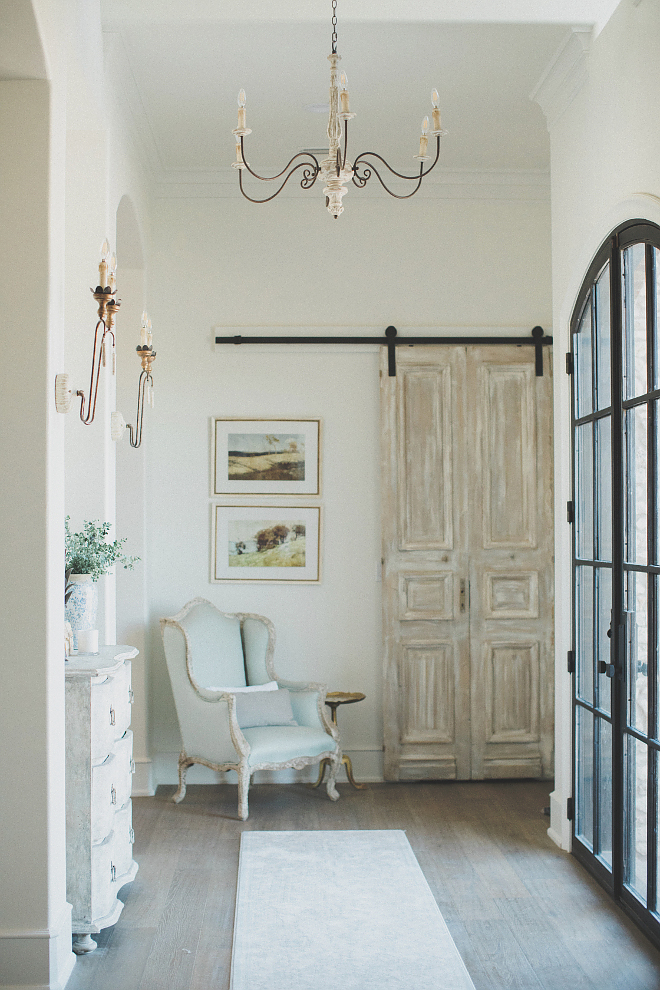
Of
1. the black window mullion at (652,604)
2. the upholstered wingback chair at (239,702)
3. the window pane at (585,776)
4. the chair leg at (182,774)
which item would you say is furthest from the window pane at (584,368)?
the chair leg at (182,774)

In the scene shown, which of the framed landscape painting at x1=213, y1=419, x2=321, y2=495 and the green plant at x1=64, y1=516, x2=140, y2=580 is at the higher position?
the framed landscape painting at x1=213, y1=419, x2=321, y2=495

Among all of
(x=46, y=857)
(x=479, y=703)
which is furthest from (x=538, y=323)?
(x=46, y=857)

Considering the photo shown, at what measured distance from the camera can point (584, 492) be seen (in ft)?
12.9

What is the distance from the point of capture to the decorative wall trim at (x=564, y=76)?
3.75m

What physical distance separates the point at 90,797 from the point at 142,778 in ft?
6.60

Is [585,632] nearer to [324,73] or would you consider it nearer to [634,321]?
[634,321]

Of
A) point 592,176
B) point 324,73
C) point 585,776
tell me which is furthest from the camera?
point 324,73

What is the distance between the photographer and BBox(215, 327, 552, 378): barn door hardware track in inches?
212

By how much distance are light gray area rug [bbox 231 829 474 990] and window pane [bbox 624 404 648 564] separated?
158 cm

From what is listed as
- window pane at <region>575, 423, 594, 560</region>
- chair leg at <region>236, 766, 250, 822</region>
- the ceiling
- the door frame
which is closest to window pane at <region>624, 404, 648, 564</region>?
the door frame

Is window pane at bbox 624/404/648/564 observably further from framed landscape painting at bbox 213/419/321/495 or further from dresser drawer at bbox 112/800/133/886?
framed landscape painting at bbox 213/419/321/495

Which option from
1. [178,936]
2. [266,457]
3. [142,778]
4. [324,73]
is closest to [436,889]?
[178,936]

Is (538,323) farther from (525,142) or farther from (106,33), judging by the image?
(106,33)

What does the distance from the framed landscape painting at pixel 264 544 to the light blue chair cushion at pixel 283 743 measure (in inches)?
37.4
